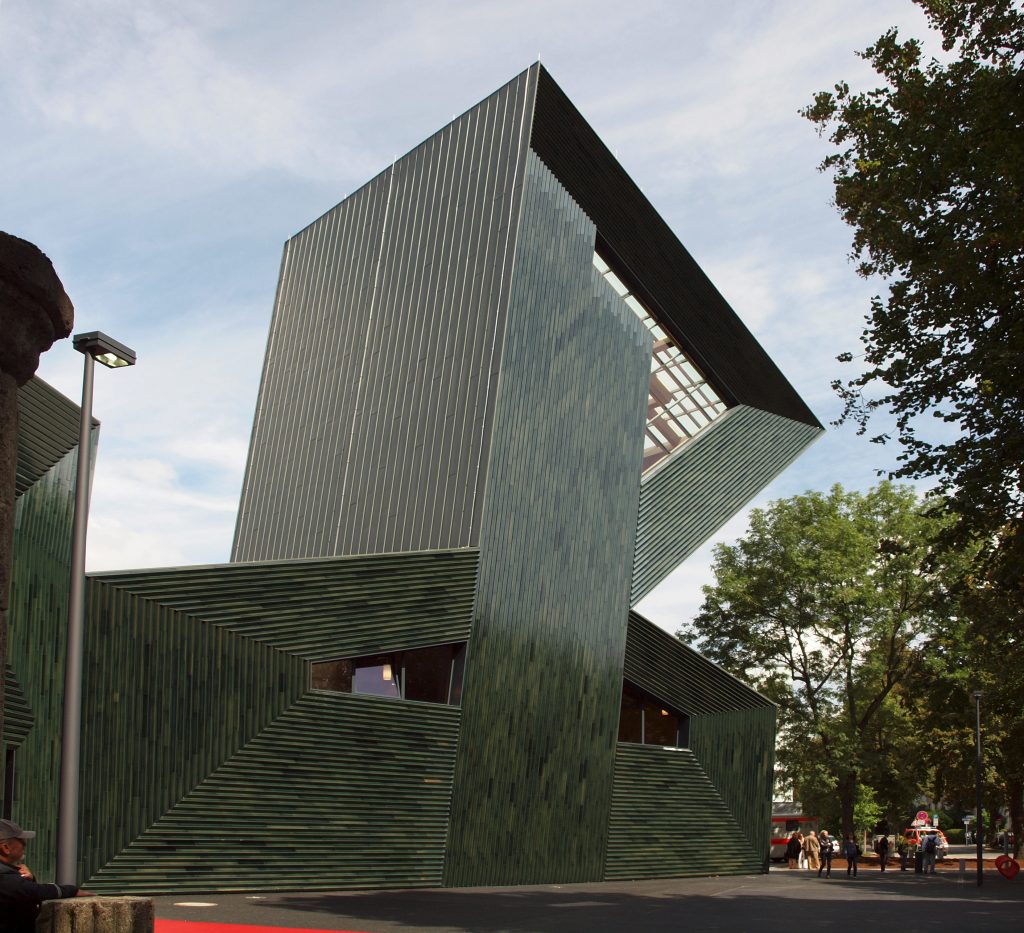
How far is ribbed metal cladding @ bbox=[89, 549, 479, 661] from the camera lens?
55.0ft

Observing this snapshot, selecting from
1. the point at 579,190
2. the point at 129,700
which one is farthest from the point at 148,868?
the point at 579,190

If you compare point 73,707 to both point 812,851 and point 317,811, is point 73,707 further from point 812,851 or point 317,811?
point 812,851

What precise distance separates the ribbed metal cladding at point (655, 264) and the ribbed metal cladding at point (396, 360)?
128cm

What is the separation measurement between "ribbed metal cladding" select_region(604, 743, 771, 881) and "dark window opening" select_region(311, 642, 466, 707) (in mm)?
5296

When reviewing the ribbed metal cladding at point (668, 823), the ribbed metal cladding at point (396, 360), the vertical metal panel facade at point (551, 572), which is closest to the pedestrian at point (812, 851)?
the ribbed metal cladding at point (668, 823)

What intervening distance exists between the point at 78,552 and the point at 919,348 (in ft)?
37.8

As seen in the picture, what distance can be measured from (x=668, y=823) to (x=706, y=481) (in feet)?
29.6

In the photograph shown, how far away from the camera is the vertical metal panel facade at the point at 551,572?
2041 centimetres

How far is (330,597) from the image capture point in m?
18.3

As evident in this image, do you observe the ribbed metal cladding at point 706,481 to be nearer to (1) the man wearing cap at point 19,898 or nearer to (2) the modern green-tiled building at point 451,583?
(2) the modern green-tiled building at point 451,583

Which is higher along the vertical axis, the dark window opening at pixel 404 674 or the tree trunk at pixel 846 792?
the dark window opening at pixel 404 674

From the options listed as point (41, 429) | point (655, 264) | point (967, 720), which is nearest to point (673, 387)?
point (655, 264)

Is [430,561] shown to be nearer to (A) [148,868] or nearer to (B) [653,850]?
(A) [148,868]

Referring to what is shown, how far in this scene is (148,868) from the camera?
15414mm
